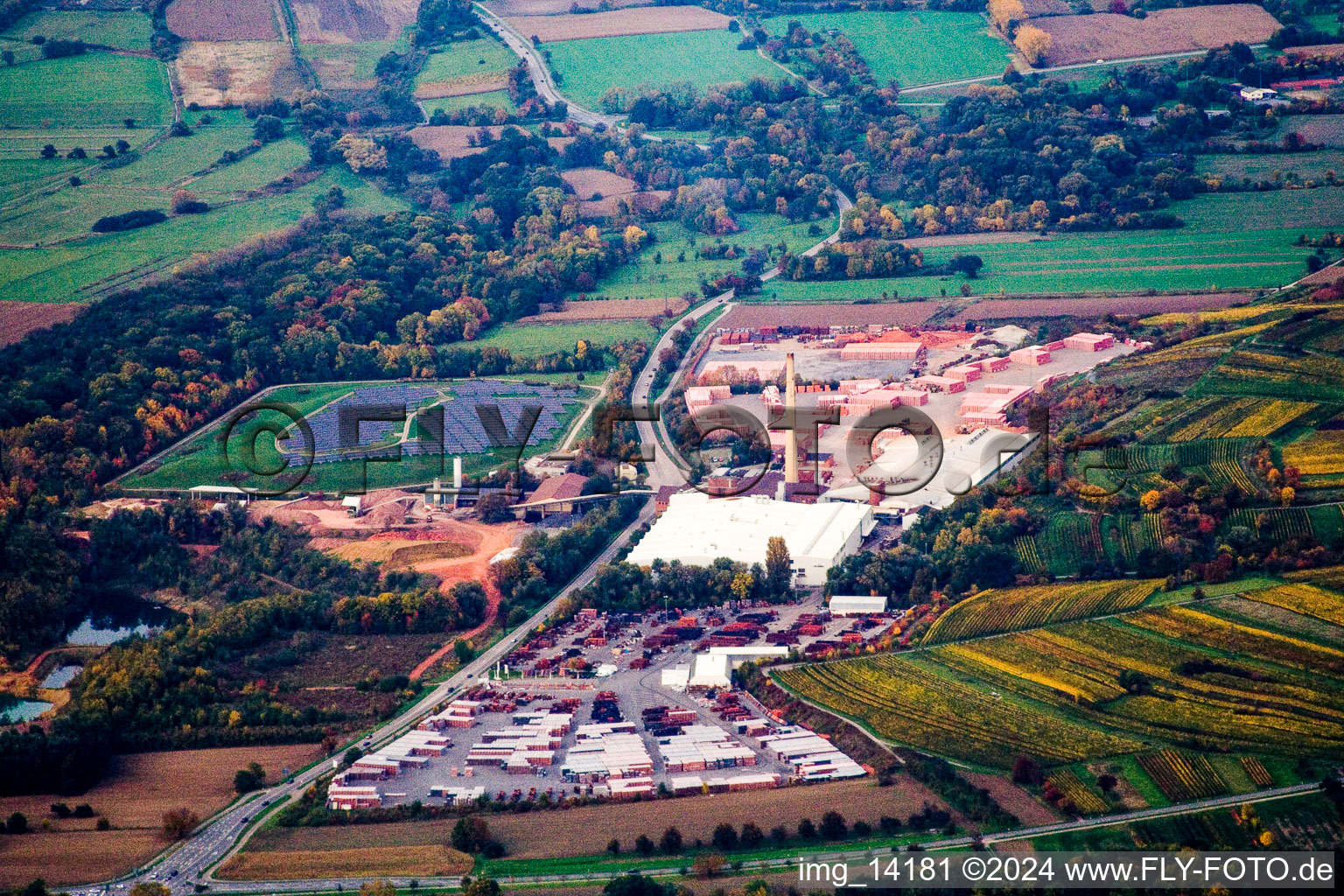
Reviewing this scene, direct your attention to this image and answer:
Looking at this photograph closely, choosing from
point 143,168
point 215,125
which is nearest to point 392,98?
point 215,125

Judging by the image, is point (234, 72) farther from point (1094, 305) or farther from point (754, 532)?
point (754, 532)

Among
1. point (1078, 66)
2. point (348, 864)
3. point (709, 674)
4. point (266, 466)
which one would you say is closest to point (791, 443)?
point (709, 674)

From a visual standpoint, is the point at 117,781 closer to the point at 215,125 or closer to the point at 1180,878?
the point at 1180,878

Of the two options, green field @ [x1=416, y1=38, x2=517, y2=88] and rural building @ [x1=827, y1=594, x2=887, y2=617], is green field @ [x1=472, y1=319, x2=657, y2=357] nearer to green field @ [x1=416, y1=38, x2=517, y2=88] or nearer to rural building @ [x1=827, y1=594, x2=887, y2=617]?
rural building @ [x1=827, y1=594, x2=887, y2=617]

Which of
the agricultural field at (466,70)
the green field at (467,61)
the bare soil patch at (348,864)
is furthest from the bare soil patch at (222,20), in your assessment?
the bare soil patch at (348,864)

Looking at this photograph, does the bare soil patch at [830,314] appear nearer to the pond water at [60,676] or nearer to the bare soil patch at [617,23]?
the pond water at [60,676]

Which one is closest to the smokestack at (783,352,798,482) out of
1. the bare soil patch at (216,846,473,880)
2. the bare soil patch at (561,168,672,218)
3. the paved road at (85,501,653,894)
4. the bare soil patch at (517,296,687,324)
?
the paved road at (85,501,653,894)
